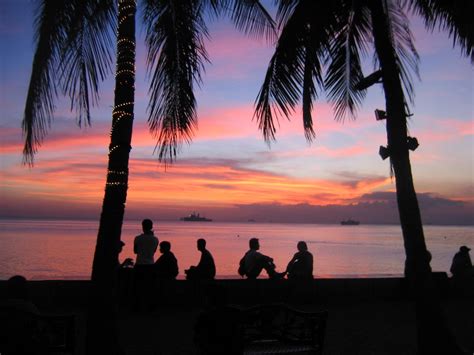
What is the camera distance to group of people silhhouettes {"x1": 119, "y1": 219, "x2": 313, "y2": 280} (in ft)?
32.2

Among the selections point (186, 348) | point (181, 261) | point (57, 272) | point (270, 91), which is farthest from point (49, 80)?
point (181, 261)

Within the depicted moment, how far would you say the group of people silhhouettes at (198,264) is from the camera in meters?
9.80

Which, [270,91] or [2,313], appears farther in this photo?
[270,91]

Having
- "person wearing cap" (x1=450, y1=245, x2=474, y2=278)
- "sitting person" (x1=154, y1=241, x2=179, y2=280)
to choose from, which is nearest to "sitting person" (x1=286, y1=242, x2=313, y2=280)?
"sitting person" (x1=154, y1=241, x2=179, y2=280)

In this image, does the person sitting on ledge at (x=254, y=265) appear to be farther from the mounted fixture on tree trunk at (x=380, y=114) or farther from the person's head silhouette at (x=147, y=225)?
the mounted fixture on tree trunk at (x=380, y=114)

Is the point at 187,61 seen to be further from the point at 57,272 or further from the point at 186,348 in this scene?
the point at 57,272

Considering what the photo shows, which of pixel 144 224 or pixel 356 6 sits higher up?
pixel 356 6

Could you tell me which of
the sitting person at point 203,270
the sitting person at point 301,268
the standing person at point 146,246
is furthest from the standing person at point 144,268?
the sitting person at point 301,268

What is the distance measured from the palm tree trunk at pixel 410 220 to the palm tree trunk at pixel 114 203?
3.43 m

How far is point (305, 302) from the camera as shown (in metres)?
11.0

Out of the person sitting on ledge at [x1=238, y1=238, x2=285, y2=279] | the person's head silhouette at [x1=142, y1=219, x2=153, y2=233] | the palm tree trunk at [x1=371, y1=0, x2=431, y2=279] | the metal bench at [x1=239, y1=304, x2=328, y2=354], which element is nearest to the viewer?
the metal bench at [x1=239, y1=304, x2=328, y2=354]

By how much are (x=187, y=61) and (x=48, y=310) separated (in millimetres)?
5290

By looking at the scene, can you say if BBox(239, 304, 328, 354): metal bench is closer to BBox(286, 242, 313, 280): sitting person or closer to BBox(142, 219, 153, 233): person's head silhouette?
BBox(142, 219, 153, 233): person's head silhouette

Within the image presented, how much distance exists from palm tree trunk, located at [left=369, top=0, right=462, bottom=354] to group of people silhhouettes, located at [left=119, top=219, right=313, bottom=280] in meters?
4.42
